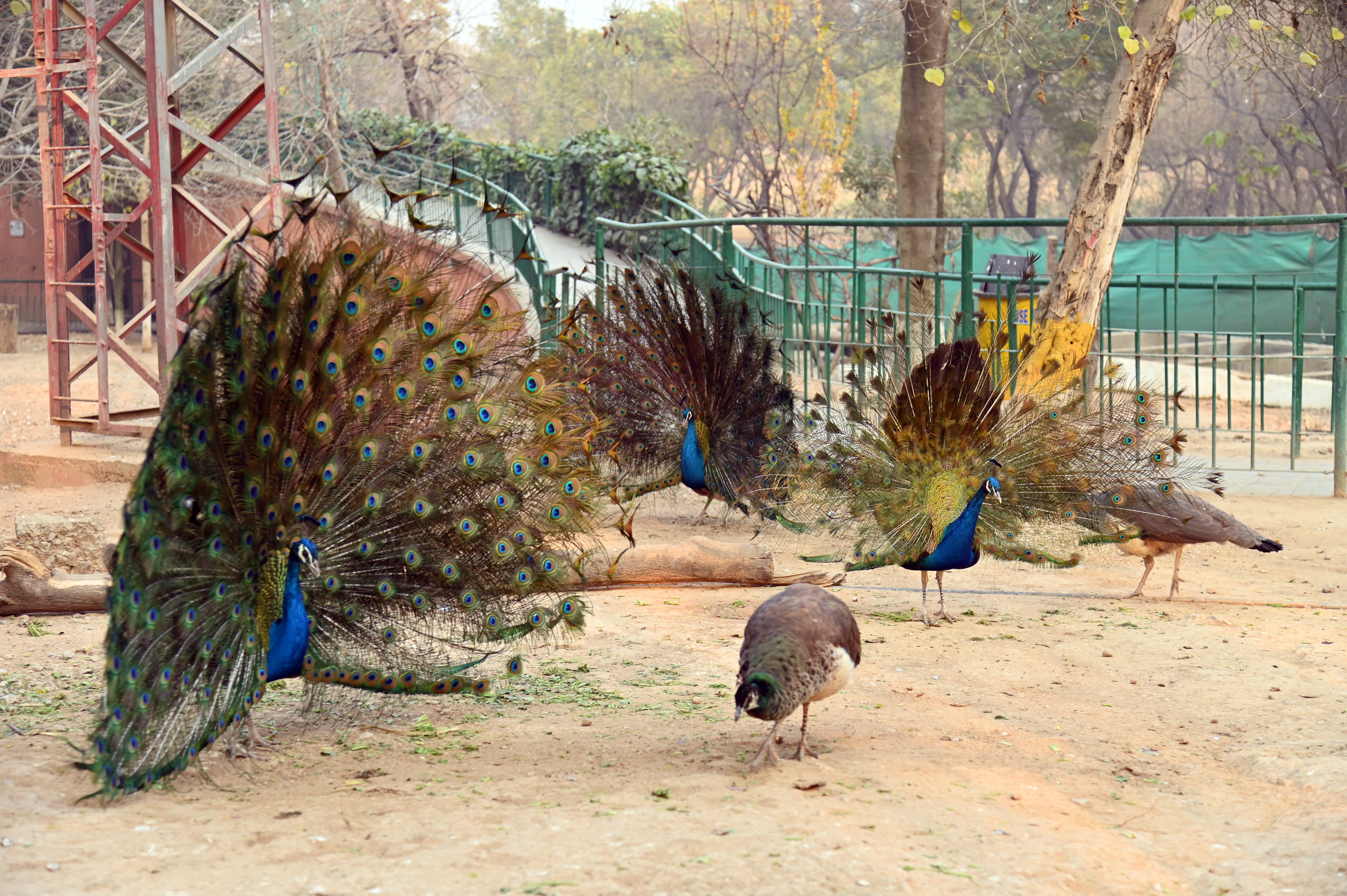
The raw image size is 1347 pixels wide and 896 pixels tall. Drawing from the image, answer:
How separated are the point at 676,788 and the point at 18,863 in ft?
6.78

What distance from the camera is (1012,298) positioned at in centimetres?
915

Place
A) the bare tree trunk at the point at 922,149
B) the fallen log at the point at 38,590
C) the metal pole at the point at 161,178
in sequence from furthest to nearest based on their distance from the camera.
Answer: the bare tree trunk at the point at 922,149 → the metal pole at the point at 161,178 → the fallen log at the point at 38,590

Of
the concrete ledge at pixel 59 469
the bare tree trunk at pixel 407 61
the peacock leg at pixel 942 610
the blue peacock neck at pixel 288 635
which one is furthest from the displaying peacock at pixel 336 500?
the bare tree trunk at pixel 407 61

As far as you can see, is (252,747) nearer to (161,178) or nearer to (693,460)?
(693,460)

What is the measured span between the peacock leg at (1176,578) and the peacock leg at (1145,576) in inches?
5.4

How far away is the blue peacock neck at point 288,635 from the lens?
443 centimetres

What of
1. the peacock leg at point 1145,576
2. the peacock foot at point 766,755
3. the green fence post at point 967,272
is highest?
the green fence post at point 967,272

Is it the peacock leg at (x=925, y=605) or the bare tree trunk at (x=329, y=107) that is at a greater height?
the bare tree trunk at (x=329, y=107)

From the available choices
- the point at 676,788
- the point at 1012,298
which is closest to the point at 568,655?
the point at 676,788

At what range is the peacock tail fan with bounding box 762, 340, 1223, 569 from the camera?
22.3 ft

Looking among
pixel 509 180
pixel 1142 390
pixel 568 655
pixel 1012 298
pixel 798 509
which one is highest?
pixel 509 180

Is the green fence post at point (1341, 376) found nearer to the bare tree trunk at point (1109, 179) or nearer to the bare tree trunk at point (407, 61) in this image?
the bare tree trunk at point (1109, 179)

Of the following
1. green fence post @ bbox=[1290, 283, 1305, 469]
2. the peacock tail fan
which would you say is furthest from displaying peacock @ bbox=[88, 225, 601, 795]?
green fence post @ bbox=[1290, 283, 1305, 469]

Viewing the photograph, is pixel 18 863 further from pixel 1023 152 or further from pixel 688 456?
pixel 1023 152
